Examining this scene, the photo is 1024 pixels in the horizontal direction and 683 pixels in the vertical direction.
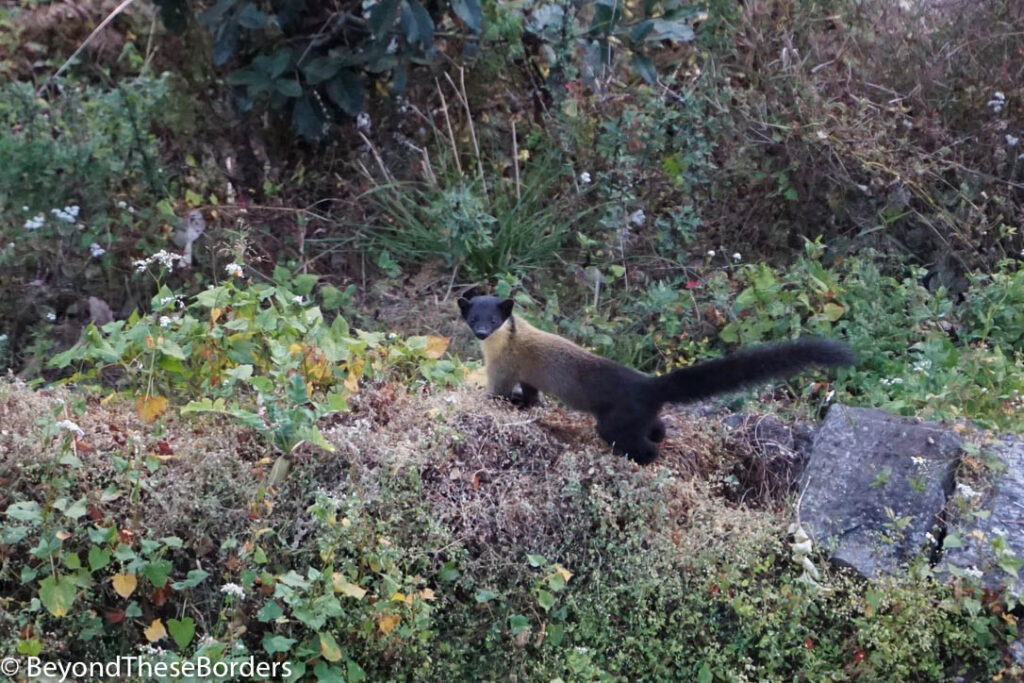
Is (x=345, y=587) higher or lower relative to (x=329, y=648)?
higher

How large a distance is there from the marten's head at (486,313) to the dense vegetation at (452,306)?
0.35 m

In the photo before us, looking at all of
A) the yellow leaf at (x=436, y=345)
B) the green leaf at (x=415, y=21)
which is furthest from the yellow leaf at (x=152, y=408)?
the green leaf at (x=415, y=21)

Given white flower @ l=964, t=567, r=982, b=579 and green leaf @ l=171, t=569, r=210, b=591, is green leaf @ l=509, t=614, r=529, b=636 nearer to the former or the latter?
green leaf @ l=171, t=569, r=210, b=591

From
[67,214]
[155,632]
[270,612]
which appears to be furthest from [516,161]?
[155,632]

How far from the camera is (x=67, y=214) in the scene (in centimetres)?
768

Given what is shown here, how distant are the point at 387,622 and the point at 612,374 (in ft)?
5.21

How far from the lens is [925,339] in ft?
22.0

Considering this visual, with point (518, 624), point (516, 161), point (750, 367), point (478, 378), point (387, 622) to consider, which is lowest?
point (516, 161)

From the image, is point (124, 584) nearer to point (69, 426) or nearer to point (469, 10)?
point (69, 426)

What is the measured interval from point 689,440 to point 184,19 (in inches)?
176

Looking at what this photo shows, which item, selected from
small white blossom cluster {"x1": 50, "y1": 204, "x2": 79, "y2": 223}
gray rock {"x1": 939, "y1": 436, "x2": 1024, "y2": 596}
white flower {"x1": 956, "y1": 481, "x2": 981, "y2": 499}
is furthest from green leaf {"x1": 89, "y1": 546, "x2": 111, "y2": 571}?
small white blossom cluster {"x1": 50, "y1": 204, "x2": 79, "y2": 223}

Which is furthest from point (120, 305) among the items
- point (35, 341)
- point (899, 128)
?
point (899, 128)

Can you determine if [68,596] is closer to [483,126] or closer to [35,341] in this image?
[35,341]

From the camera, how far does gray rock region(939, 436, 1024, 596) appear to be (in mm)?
4852
